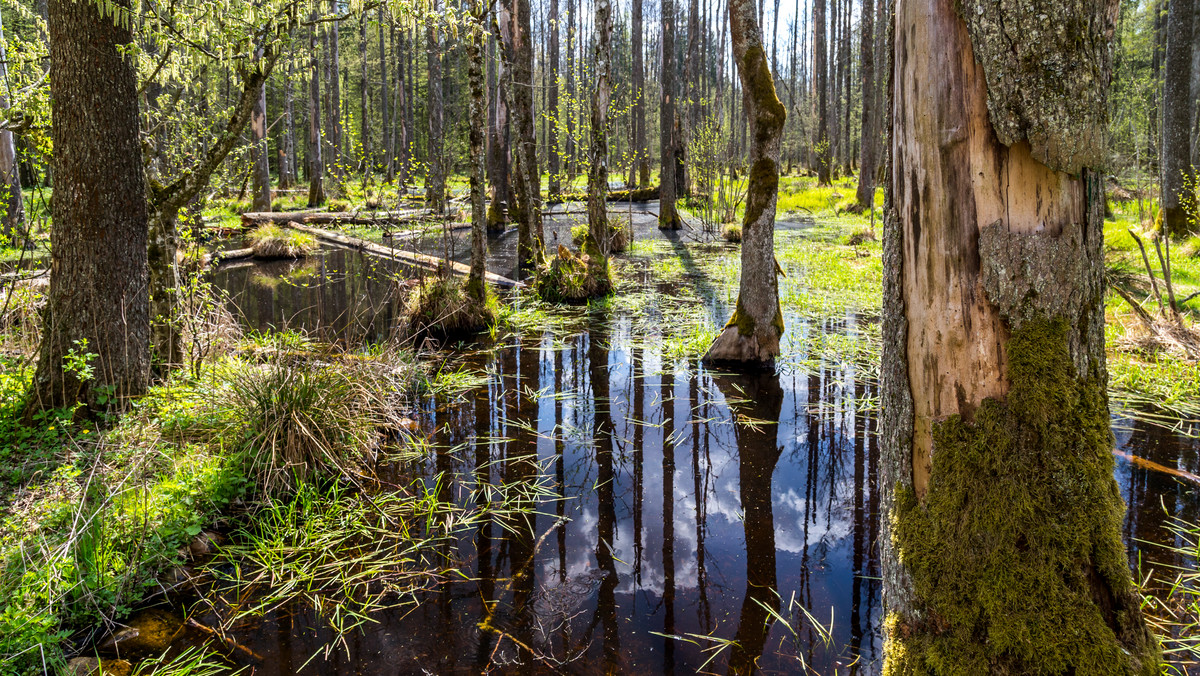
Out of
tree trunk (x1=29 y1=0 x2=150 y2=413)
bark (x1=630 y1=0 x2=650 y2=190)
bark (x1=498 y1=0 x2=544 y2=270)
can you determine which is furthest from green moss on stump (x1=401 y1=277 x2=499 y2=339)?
bark (x1=630 y1=0 x2=650 y2=190)

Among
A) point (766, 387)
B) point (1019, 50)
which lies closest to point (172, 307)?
point (766, 387)

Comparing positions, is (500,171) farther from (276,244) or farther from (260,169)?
(260,169)

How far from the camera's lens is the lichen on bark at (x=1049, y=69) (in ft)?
5.31

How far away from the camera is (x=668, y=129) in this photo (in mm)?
19297

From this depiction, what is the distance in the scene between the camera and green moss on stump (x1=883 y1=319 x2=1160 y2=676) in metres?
1.69

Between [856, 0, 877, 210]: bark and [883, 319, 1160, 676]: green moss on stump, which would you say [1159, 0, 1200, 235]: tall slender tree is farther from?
[883, 319, 1160, 676]: green moss on stump

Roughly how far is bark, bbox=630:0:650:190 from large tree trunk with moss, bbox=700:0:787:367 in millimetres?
7879

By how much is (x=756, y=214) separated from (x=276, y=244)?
11409 millimetres

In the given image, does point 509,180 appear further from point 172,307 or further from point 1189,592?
point 1189,592

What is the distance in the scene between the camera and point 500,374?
21.3 ft

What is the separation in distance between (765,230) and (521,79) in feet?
26.9

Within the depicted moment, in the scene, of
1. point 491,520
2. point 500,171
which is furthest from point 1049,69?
point 500,171

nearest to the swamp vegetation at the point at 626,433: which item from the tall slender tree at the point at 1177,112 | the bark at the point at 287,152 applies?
the tall slender tree at the point at 1177,112

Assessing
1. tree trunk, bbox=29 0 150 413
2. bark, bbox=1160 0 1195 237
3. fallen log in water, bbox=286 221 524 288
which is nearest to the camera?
tree trunk, bbox=29 0 150 413
